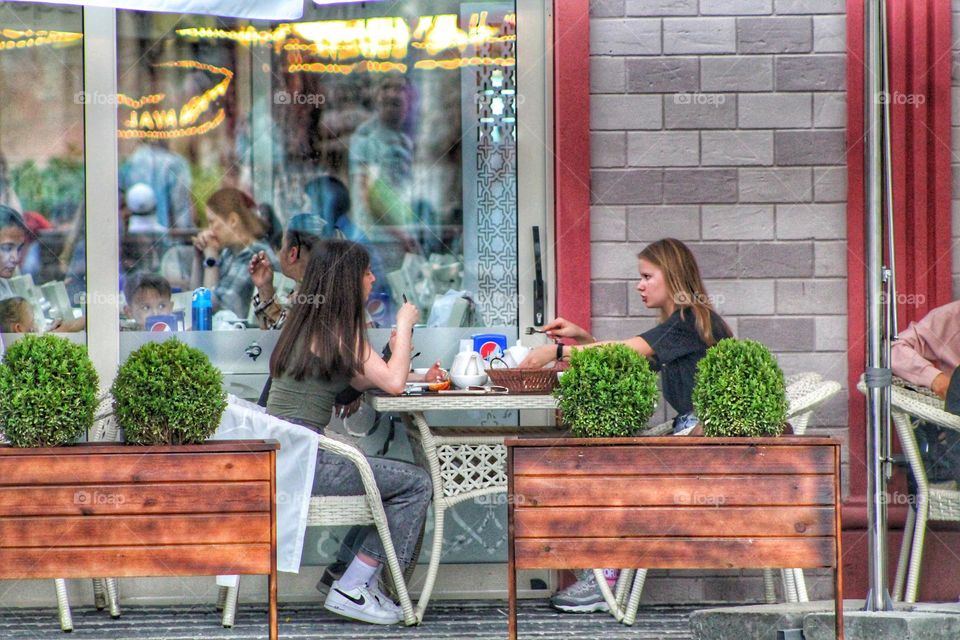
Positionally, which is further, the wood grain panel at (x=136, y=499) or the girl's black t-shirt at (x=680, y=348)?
the girl's black t-shirt at (x=680, y=348)

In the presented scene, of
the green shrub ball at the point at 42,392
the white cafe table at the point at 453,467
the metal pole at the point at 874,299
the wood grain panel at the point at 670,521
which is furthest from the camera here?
the white cafe table at the point at 453,467

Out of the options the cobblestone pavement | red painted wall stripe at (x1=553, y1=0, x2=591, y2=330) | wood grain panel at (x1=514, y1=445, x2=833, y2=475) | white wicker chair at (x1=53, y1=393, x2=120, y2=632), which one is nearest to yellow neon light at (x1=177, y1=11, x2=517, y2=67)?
red painted wall stripe at (x1=553, y1=0, x2=591, y2=330)

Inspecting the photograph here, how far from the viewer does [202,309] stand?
5617 mm

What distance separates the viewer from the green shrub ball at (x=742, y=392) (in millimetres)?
3857

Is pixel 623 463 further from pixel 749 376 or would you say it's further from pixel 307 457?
pixel 307 457

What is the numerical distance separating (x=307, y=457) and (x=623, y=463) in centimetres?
143

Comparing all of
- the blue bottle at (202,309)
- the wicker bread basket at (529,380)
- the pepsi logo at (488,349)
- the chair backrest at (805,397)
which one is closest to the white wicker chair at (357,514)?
the wicker bread basket at (529,380)

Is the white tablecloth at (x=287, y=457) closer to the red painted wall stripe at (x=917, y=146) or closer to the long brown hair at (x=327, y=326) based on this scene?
the long brown hair at (x=327, y=326)

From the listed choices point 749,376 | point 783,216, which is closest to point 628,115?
point 783,216

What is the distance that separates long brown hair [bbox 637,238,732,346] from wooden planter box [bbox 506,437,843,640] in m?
1.36

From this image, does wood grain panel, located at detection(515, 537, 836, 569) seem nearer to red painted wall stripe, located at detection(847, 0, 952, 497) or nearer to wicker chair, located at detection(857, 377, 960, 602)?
wicker chair, located at detection(857, 377, 960, 602)

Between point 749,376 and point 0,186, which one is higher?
point 0,186

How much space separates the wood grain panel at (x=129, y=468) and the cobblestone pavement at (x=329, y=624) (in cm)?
135

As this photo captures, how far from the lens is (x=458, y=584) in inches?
219
